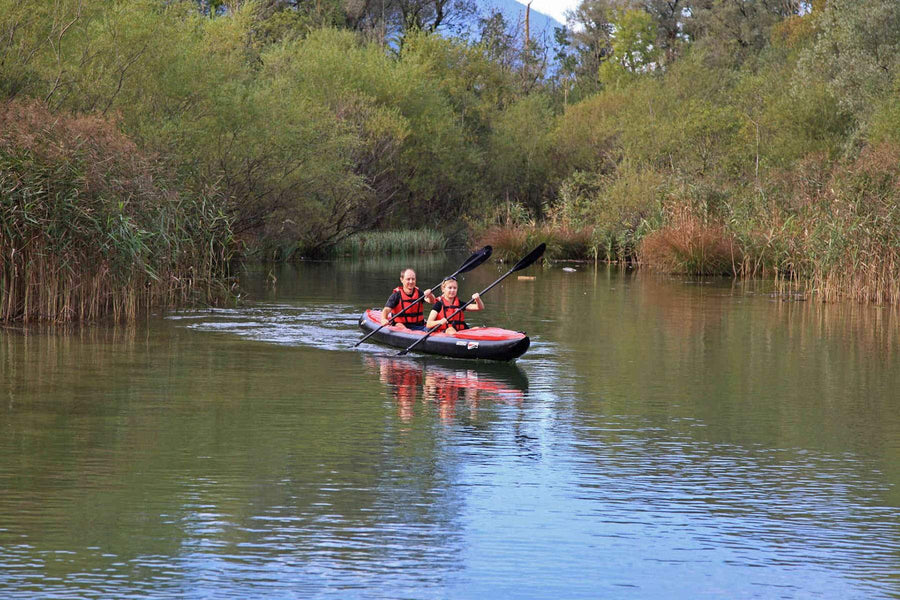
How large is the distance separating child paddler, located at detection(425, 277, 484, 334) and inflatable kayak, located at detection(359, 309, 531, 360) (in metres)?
0.18

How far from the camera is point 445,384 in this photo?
40.2 feet

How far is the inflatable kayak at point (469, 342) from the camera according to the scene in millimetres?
13148

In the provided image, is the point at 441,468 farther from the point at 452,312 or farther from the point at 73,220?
the point at 73,220

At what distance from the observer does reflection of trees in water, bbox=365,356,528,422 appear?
429 inches

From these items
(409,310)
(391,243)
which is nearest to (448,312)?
(409,310)

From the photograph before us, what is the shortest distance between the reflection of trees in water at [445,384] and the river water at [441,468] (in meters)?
0.06

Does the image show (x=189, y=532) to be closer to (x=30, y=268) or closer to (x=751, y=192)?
(x=30, y=268)

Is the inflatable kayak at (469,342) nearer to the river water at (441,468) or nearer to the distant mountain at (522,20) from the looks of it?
the river water at (441,468)

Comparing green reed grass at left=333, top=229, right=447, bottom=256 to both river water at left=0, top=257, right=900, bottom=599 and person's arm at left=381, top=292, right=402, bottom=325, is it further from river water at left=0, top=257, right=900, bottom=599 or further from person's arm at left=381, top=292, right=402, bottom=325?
river water at left=0, top=257, right=900, bottom=599

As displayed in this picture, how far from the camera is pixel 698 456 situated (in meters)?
8.62

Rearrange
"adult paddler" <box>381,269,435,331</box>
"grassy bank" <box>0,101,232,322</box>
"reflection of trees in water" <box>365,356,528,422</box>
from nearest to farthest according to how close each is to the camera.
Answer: "reflection of trees in water" <box>365,356,528,422</box>
"grassy bank" <box>0,101,232,322</box>
"adult paddler" <box>381,269,435,331</box>

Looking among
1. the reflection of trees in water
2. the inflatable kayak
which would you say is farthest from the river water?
→ the inflatable kayak

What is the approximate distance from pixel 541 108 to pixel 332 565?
42.7 meters

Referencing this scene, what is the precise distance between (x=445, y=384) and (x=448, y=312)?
2.22 metres
